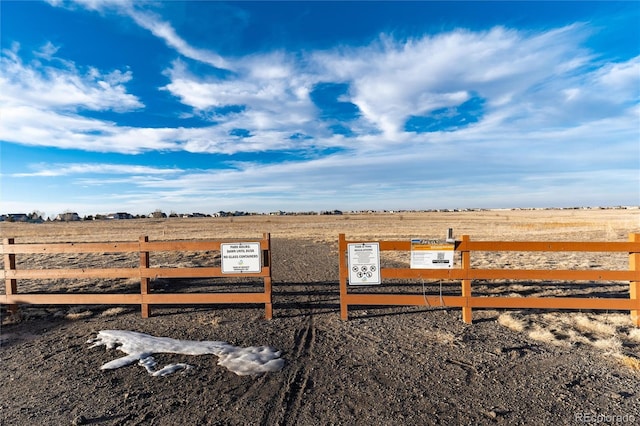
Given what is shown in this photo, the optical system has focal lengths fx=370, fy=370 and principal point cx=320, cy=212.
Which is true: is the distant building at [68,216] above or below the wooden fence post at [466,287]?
above

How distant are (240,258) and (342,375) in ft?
10.5

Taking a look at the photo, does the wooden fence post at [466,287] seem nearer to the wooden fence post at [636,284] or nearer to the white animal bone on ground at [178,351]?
the wooden fence post at [636,284]

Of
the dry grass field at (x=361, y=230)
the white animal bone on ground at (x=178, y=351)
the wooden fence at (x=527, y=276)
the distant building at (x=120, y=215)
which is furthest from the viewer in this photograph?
the distant building at (x=120, y=215)

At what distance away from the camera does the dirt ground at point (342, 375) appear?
12.3 feet

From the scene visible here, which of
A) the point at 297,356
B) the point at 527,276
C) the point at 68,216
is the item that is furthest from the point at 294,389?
the point at 68,216

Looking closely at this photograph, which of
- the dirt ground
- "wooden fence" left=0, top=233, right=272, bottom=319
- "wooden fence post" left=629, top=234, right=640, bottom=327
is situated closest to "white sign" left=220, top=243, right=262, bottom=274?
"wooden fence" left=0, top=233, right=272, bottom=319

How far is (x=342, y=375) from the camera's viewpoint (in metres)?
4.59

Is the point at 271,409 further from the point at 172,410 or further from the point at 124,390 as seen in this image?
the point at 124,390

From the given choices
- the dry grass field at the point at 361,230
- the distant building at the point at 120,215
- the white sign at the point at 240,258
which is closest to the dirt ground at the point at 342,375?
the white sign at the point at 240,258

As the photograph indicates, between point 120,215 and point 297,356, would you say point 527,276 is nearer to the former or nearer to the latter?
point 297,356

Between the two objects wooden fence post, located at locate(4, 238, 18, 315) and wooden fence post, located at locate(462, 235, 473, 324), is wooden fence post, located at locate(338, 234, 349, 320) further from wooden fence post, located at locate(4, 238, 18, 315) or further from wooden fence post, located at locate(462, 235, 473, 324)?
wooden fence post, located at locate(4, 238, 18, 315)

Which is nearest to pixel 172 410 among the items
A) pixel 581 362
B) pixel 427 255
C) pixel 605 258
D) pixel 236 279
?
pixel 427 255

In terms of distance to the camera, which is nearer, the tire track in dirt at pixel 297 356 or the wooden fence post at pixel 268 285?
the tire track in dirt at pixel 297 356

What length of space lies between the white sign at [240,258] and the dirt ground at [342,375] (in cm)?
97
